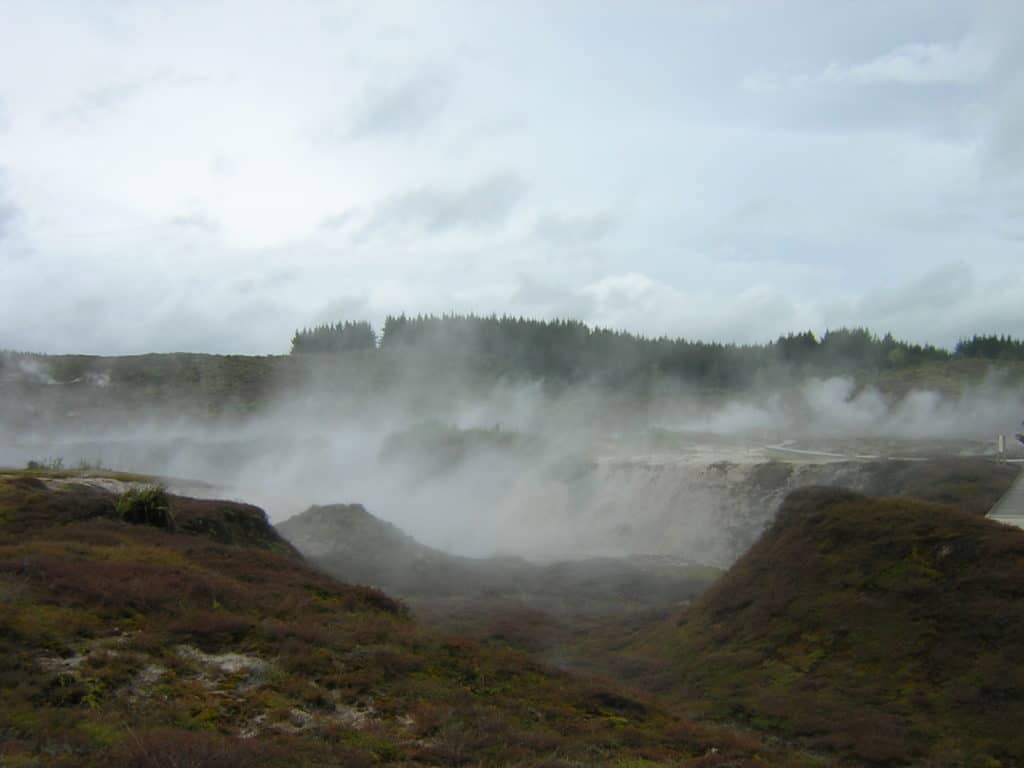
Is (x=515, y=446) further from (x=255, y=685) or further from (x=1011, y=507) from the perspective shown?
(x=255, y=685)

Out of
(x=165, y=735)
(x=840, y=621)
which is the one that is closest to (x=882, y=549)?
(x=840, y=621)

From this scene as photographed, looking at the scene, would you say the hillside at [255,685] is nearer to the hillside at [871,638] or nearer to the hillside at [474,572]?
the hillside at [871,638]

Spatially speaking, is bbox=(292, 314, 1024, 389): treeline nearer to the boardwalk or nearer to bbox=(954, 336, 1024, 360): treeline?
bbox=(954, 336, 1024, 360): treeline

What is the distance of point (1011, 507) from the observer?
23938 millimetres

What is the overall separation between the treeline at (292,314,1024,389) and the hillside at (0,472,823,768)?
88.1 metres

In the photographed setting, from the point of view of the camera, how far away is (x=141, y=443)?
6831 centimetres

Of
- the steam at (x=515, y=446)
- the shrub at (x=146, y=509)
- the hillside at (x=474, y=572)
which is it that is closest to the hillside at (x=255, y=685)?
the shrub at (x=146, y=509)

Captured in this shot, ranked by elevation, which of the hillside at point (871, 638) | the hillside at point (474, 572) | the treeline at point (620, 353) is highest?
the treeline at point (620, 353)

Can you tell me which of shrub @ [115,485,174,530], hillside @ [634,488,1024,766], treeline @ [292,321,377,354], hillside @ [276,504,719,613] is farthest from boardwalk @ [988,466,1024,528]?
treeline @ [292,321,377,354]

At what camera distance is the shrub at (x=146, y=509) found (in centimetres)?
2084

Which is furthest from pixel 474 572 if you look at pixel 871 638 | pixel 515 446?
pixel 515 446

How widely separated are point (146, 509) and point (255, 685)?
11532 millimetres

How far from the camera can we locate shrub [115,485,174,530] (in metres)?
20.8

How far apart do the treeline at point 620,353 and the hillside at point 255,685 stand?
88061 mm
